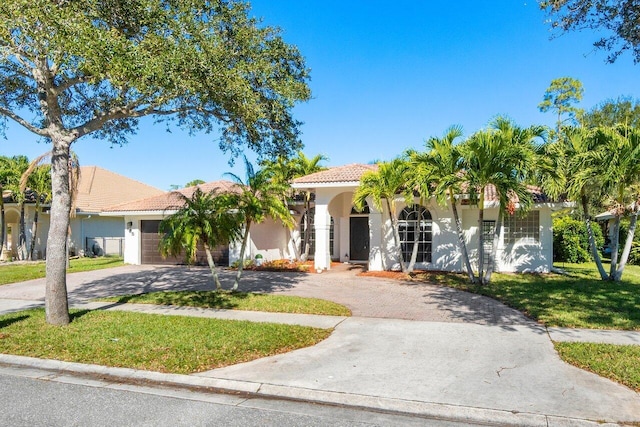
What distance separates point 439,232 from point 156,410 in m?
14.5

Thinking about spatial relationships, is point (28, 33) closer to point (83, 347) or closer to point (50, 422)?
Answer: point (83, 347)

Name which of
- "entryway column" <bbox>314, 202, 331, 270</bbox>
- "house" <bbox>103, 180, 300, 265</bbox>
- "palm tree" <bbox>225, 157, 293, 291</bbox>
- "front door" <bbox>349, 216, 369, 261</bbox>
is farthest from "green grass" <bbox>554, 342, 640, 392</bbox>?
"house" <bbox>103, 180, 300, 265</bbox>

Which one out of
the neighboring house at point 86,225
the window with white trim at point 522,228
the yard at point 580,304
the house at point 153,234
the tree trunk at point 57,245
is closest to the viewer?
the yard at point 580,304

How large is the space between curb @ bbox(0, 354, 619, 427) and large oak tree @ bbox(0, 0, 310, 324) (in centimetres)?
268

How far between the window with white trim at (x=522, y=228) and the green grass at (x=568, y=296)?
1.54 meters

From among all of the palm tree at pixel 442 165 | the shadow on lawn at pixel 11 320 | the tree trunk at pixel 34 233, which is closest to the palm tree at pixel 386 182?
the palm tree at pixel 442 165

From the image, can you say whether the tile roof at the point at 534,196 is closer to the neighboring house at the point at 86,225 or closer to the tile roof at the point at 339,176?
the tile roof at the point at 339,176

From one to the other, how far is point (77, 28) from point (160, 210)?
48.6ft

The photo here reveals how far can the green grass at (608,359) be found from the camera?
19.4 feet

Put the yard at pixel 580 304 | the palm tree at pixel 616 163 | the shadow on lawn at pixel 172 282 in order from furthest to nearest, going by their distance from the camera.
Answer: the shadow on lawn at pixel 172 282 < the palm tree at pixel 616 163 < the yard at pixel 580 304

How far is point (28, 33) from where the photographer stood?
7473 mm

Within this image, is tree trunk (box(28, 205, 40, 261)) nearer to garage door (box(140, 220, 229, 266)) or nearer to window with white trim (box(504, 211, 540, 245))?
garage door (box(140, 220, 229, 266))

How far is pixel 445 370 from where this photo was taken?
20.8ft

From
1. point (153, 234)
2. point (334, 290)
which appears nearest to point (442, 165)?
point (334, 290)
